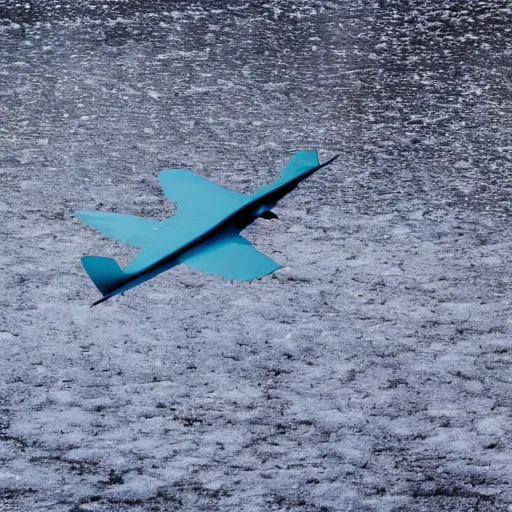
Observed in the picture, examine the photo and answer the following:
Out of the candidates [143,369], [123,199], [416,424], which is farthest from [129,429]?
[123,199]

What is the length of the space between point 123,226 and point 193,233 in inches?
6.4

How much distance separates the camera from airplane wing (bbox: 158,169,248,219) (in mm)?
1853

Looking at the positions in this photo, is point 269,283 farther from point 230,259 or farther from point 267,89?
point 267,89

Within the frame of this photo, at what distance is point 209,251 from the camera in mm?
1744

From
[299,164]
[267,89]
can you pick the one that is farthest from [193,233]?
[267,89]

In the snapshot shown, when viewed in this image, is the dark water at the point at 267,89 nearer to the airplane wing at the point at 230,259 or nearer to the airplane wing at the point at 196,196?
the airplane wing at the point at 196,196

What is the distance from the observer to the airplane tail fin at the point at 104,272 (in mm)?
1652

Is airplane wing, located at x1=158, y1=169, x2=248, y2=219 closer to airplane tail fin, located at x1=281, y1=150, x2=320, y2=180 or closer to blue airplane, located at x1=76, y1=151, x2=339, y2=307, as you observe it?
blue airplane, located at x1=76, y1=151, x2=339, y2=307

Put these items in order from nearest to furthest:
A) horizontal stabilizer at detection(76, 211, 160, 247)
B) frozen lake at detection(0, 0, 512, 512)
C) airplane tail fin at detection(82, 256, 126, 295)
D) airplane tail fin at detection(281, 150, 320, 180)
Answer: frozen lake at detection(0, 0, 512, 512) < airplane tail fin at detection(82, 256, 126, 295) < horizontal stabilizer at detection(76, 211, 160, 247) < airplane tail fin at detection(281, 150, 320, 180)

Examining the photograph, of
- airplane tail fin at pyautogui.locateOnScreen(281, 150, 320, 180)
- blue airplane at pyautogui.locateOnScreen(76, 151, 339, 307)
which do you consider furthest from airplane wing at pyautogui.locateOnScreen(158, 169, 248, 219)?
airplane tail fin at pyautogui.locateOnScreen(281, 150, 320, 180)

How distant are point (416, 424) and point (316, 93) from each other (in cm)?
127

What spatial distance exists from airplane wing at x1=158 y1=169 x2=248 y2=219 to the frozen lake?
0.04 meters

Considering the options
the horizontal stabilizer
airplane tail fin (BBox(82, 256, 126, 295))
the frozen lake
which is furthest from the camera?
the horizontal stabilizer

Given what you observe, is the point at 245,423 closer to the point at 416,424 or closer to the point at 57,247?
the point at 416,424
